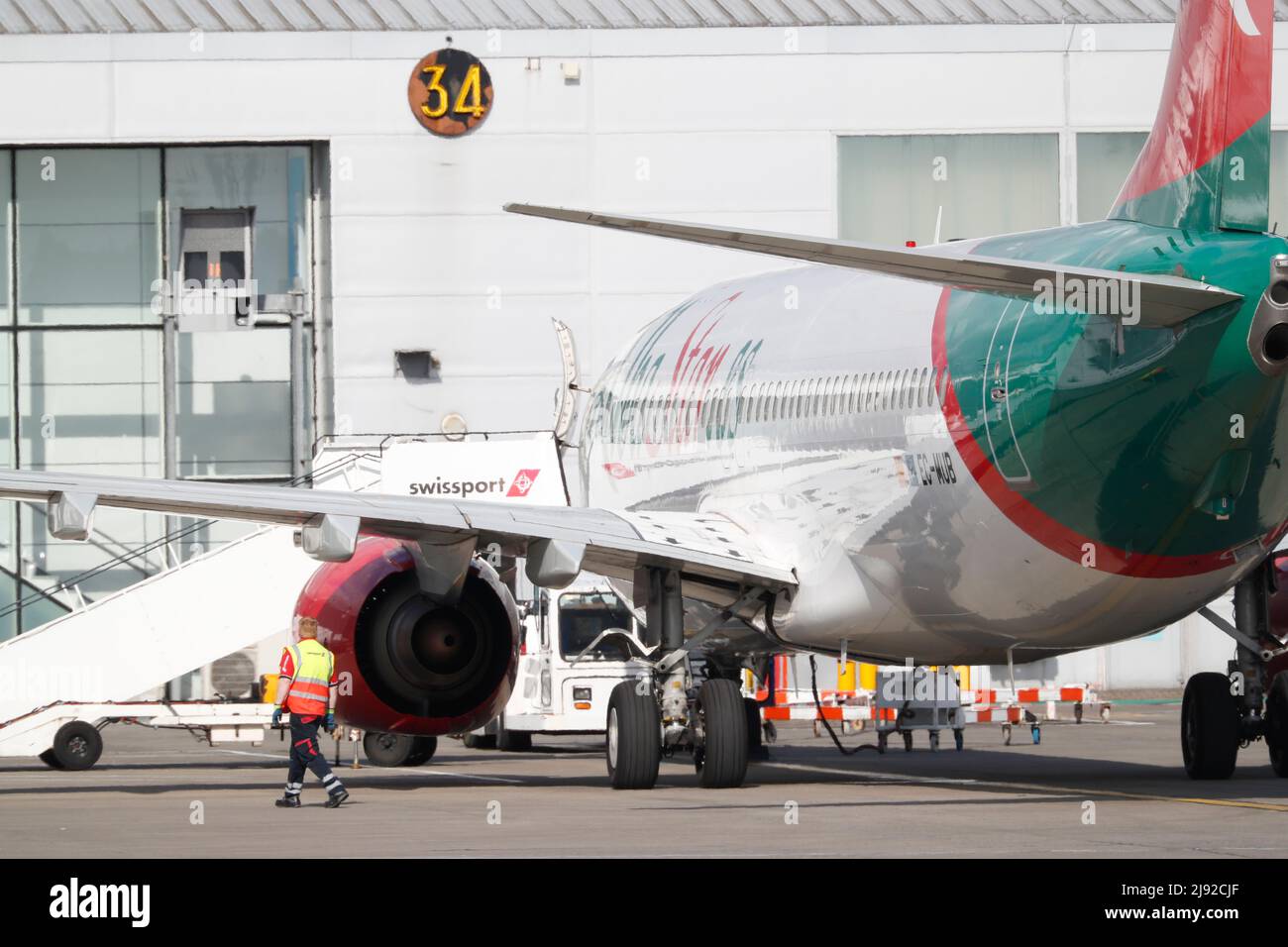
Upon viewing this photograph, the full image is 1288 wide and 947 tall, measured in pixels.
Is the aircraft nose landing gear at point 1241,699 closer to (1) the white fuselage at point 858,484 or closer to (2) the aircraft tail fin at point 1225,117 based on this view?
(1) the white fuselage at point 858,484

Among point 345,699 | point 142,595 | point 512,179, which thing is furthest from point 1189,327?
point 512,179

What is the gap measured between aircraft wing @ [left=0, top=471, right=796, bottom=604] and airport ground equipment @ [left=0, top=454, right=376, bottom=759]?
38.4 ft

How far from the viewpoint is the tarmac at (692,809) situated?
13195 mm

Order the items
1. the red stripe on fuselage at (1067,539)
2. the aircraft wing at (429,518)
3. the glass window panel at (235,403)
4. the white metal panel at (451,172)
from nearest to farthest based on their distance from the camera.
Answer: the red stripe on fuselage at (1067,539) → the aircraft wing at (429,518) → the white metal panel at (451,172) → the glass window panel at (235,403)

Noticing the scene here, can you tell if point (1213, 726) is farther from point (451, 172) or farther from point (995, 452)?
point (451, 172)

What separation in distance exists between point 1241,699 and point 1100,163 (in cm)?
Result: 2669

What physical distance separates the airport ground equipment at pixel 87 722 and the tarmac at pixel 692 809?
1.20 feet

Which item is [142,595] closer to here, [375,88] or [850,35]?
[375,88]

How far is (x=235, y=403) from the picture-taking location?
45.2m

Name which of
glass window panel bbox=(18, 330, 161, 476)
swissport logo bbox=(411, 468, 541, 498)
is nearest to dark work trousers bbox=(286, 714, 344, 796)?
swissport logo bbox=(411, 468, 541, 498)

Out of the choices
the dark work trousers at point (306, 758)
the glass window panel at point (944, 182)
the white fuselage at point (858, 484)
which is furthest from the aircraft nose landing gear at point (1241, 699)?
the glass window panel at point (944, 182)

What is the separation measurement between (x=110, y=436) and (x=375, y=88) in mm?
9290

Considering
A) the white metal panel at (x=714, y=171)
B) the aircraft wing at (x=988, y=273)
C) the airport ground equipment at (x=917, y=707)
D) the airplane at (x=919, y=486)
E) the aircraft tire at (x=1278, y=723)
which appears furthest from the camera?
the white metal panel at (x=714, y=171)

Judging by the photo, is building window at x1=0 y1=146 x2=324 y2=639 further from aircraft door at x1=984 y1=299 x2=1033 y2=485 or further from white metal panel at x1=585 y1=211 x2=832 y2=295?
aircraft door at x1=984 y1=299 x2=1033 y2=485
